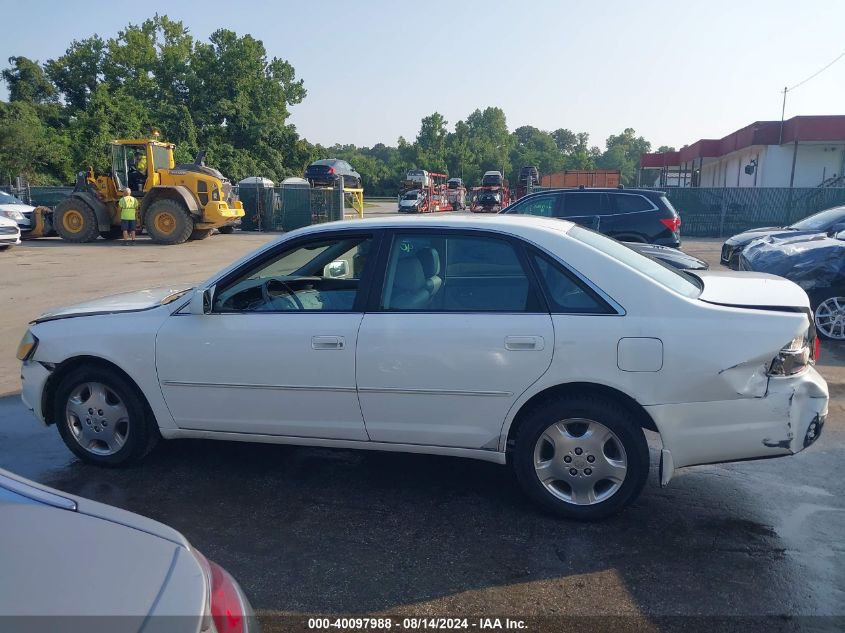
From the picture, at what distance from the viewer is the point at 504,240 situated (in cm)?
396

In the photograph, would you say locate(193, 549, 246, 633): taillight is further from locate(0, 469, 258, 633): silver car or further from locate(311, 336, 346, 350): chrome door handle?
locate(311, 336, 346, 350): chrome door handle

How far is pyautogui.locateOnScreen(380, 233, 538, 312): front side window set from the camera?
3838mm

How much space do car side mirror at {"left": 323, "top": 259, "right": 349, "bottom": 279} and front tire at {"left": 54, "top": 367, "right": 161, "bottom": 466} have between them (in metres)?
1.56

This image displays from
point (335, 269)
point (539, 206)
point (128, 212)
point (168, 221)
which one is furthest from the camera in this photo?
point (168, 221)

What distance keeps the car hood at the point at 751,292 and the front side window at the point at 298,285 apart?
80.2 inches

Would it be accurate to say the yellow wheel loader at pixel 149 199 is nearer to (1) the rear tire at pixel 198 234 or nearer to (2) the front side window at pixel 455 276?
(1) the rear tire at pixel 198 234

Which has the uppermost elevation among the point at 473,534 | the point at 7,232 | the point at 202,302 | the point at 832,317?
the point at 202,302

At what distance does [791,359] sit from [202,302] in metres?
3.31

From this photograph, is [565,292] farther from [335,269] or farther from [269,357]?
[335,269]

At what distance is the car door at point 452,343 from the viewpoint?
12.1ft

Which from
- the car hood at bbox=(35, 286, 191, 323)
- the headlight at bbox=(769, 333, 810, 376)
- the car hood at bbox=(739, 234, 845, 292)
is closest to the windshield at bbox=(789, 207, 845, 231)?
the car hood at bbox=(739, 234, 845, 292)

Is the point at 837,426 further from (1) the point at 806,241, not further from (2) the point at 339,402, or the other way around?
(1) the point at 806,241

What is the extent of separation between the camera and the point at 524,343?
12.0 ft

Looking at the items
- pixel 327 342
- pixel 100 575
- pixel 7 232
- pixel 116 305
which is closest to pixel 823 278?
pixel 327 342
